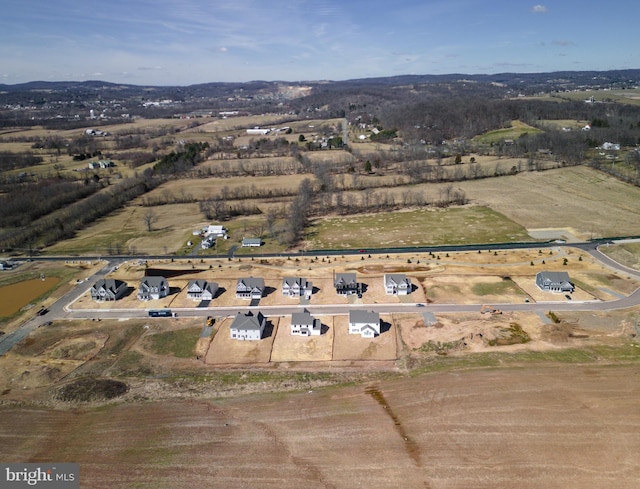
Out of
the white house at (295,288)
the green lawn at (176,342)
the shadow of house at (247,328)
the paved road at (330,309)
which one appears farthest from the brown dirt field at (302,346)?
the green lawn at (176,342)

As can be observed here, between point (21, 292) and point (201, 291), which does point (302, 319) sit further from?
point (21, 292)

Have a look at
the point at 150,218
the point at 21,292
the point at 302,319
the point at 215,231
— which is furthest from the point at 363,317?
the point at 150,218

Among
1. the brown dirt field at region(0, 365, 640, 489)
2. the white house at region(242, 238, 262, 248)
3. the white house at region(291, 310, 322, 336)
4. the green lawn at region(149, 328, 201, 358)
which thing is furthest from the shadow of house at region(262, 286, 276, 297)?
the brown dirt field at region(0, 365, 640, 489)

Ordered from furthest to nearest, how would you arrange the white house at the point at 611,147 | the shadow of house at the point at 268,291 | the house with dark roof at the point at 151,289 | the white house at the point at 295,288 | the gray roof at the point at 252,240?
the white house at the point at 611,147 < the gray roof at the point at 252,240 < the shadow of house at the point at 268,291 < the house with dark roof at the point at 151,289 < the white house at the point at 295,288

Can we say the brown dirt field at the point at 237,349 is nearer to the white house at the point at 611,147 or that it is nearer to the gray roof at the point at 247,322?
the gray roof at the point at 247,322

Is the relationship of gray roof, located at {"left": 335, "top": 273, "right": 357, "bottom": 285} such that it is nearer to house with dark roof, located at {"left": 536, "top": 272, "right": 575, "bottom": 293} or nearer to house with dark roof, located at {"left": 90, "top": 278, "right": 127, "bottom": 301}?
house with dark roof, located at {"left": 536, "top": 272, "right": 575, "bottom": 293}

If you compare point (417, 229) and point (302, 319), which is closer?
point (302, 319)
